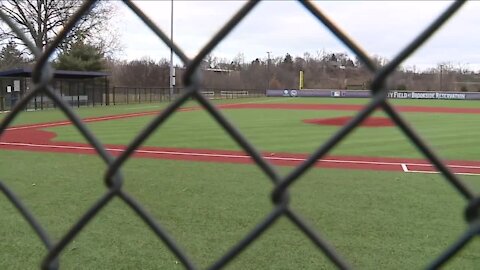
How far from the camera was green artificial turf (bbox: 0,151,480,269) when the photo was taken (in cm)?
441

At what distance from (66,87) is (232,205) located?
29.6 meters

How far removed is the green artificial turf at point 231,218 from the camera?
4.41 meters

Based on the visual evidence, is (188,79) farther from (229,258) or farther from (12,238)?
(12,238)

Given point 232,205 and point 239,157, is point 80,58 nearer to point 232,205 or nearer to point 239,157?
point 239,157

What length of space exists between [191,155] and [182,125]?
27.5ft

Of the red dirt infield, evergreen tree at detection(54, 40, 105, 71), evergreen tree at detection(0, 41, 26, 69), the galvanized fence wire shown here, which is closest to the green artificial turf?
the red dirt infield

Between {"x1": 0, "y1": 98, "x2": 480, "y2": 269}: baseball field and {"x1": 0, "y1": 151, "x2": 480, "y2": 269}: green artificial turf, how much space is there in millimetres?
15

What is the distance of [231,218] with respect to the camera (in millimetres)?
5734

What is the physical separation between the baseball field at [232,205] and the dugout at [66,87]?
16.3 metres

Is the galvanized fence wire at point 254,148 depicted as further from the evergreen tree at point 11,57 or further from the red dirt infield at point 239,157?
the evergreen tree at point 11,57

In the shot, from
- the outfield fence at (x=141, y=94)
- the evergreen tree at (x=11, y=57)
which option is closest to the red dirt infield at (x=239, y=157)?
the outfield fence at (x=141, y=94)

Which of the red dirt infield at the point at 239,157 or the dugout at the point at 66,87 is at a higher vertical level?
the dugout at the point at 66,87

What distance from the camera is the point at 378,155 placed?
37.9ft

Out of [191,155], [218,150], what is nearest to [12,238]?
[191,155]
